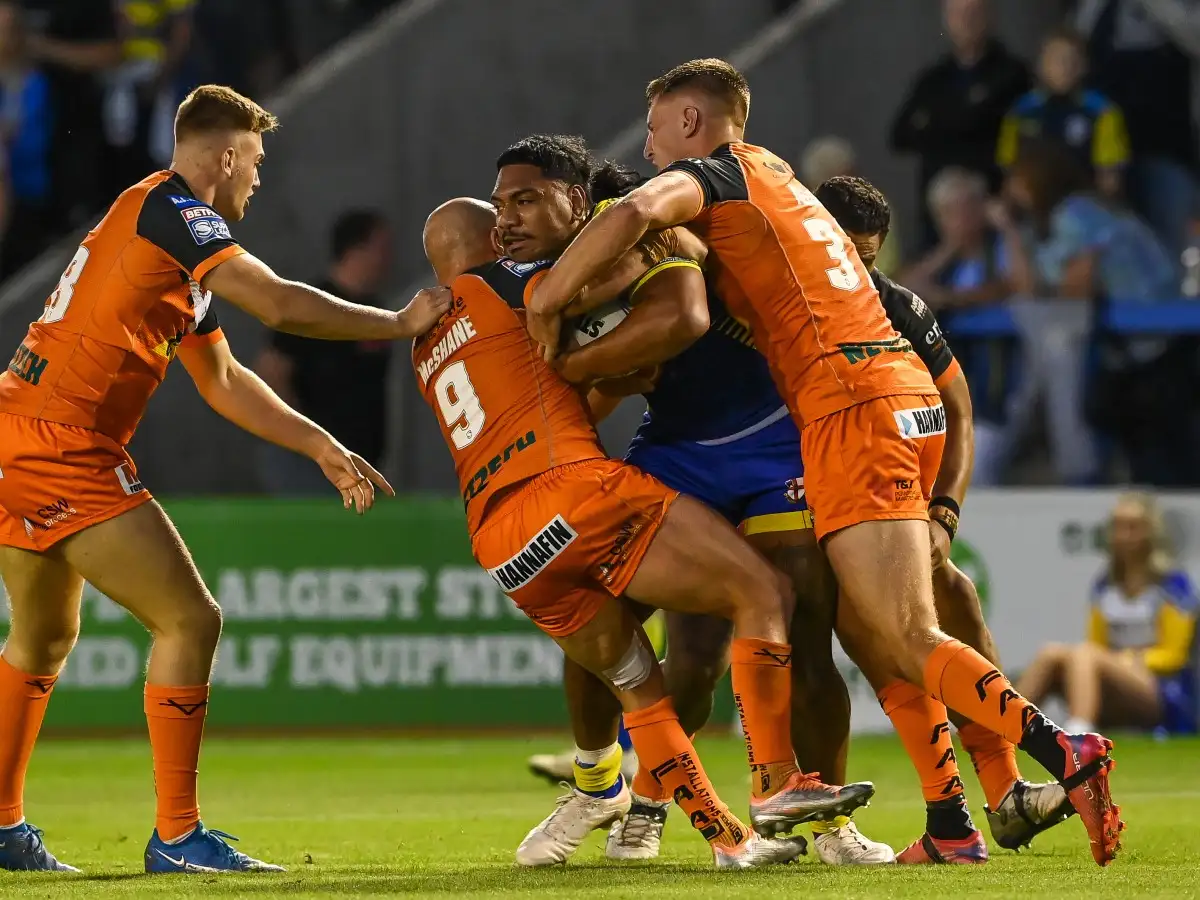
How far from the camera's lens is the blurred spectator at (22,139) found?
1462 centimetres

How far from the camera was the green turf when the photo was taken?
536cm

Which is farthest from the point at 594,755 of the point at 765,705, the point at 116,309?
the point at 116,309

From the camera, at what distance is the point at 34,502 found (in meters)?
6.01

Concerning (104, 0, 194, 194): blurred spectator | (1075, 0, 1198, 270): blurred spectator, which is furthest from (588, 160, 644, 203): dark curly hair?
(104, 0, 194, 194): blurred spectator

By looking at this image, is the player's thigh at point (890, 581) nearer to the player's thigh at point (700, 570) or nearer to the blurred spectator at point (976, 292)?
the player's thigh at point (700, 570)

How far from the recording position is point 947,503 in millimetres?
6535

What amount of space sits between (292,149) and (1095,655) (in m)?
6.69

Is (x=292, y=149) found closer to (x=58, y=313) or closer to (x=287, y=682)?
(x=287, y=682)

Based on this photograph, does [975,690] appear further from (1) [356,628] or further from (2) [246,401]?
(1) [356,628]

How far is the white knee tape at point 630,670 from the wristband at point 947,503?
123cm

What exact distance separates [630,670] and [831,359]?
1.11 meters

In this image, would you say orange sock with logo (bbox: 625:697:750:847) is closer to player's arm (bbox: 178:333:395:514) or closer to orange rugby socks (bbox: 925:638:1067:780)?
orange rugby socks (bbox: 925:638:1067:780)

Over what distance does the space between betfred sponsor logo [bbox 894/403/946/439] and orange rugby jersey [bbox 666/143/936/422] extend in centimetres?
7

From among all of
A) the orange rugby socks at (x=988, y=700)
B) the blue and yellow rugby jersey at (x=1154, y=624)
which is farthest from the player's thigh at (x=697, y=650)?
the blue and yellow rugby jersey at (x=1154, y=624)
